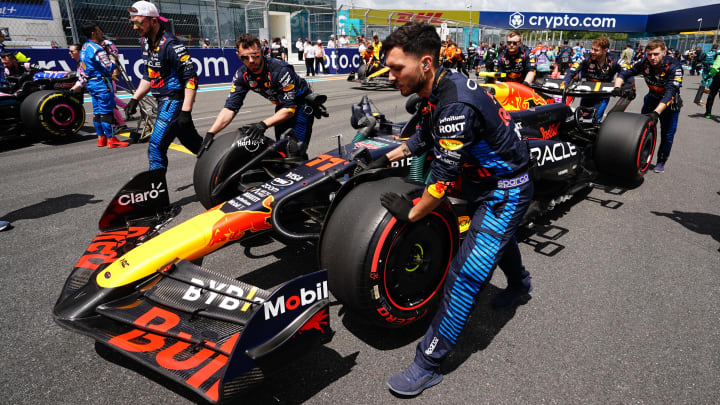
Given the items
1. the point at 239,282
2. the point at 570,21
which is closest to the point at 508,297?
the point at 239,282

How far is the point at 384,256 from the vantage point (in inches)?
92.8

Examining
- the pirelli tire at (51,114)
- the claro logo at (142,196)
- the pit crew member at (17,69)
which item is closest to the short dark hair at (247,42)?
the claro logo at (142,196)

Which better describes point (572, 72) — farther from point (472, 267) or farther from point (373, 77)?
point (373, 77)

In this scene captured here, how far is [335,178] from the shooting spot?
3.18 meters

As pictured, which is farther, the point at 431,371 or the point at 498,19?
the point at 498,19

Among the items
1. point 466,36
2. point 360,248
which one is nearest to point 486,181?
point 360,248

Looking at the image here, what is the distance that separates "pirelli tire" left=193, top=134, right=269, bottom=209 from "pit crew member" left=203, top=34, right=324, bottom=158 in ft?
0.59

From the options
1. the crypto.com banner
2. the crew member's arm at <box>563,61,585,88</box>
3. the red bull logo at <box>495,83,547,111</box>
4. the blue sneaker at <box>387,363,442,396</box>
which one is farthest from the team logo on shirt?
the crypto.com banner

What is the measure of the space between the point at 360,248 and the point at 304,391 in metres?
0.82

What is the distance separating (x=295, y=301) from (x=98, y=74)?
302 inches

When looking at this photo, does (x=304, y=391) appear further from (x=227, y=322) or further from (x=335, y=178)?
(x=335, y=178)

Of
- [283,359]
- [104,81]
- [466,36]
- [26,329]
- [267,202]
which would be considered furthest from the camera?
[466,36]

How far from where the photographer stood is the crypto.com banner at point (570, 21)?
52.0m

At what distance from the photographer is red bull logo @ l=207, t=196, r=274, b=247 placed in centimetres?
277
